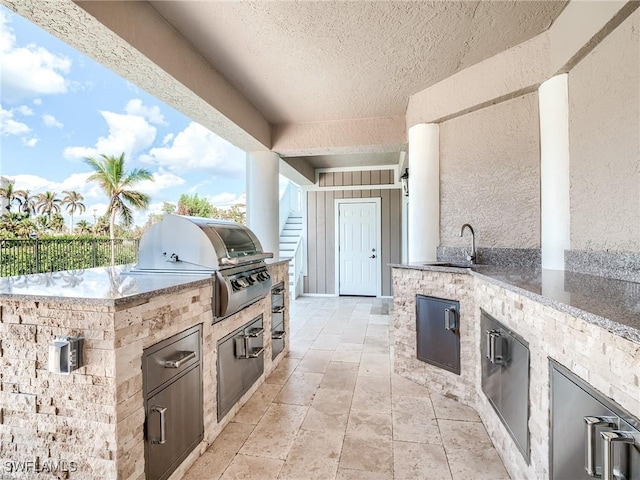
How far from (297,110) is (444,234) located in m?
2.17

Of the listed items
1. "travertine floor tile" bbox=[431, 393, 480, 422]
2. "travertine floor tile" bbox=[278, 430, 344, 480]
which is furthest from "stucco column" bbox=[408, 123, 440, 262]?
"travertine floor tile" bbox=[278, 430, 344, 480]

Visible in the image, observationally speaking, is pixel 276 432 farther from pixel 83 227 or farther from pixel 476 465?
pixel 83 227

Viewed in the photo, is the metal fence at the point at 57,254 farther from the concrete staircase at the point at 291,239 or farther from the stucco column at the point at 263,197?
the concrete staircase at the point at 291,239

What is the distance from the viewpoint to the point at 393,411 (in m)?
2.31

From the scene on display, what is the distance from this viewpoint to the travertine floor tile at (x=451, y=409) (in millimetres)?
2236

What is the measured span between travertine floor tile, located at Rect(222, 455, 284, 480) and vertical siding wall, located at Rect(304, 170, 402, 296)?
500cm

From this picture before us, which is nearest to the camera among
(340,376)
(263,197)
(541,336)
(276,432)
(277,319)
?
(541,336)

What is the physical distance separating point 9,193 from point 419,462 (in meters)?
3.33

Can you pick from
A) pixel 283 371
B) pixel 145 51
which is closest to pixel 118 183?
pixel 145 51

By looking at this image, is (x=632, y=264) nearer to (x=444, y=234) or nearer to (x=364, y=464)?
(x=444, y=234)

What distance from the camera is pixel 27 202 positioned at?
7.99 ft

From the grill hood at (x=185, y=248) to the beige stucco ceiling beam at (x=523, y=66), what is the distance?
95.8 inches

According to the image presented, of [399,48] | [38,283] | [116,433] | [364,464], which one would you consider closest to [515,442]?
[364,464]

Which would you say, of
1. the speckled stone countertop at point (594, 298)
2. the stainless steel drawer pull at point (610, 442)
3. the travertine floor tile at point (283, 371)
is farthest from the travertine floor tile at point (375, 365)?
the stainless steel drawer pull at point (610, 442)
